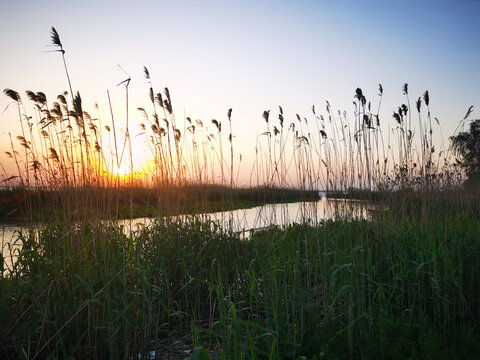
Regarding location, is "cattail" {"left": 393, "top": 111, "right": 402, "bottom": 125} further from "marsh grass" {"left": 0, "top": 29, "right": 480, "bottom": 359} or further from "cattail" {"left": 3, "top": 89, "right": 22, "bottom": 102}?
"cattail" {"left": 3, "top": 89, "right": 22, "bottom": 102}

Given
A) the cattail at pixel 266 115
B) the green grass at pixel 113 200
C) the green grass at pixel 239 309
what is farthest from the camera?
the cattail at pixel 266 115

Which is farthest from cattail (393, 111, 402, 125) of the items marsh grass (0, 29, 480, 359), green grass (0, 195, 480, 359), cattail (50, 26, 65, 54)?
cattail (50, 26, 65, 54)

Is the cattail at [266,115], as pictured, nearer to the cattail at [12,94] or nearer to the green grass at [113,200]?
the green grass at [113,200]

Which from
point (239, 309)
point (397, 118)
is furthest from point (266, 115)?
point (239, 309)

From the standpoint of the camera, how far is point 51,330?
2.34 m

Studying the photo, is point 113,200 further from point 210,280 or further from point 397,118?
point 397,118

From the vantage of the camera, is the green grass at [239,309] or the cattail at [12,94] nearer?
the green grass at [239,309]

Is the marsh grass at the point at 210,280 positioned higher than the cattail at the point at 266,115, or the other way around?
the cattail at the point at 266,115

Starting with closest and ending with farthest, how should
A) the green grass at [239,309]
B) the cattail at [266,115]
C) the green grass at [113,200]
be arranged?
the green grass at [239,309], the green grass at [113,200], the cattail at [266,115]

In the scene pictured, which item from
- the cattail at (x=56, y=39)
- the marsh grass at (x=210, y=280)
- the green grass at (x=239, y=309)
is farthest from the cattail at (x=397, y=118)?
the cattail at (x=56, y=39)

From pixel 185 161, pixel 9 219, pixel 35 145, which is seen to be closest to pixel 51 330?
pixel 35 145

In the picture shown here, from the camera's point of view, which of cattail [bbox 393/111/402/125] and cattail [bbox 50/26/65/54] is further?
cattail [bbox 393/111/402/125]

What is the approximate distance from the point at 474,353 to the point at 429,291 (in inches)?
36.7

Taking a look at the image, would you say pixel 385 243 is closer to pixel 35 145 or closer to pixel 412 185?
pixel 412 185
